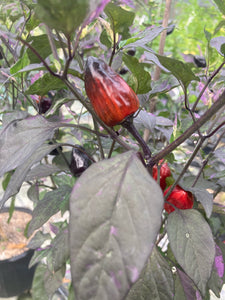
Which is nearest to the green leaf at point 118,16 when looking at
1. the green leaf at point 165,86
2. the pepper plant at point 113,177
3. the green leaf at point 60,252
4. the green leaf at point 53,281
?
the pepper plant at point 113,177

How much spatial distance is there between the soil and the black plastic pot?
0.18 ft

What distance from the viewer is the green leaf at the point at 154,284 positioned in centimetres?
37

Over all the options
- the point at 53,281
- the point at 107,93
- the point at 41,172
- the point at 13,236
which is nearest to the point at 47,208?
the point at 41,172

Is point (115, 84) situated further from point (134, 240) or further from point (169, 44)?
point (169, 44)

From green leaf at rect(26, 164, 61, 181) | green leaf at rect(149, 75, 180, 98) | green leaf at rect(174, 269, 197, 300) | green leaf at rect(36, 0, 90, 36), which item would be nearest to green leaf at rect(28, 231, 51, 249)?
green leaf at rect(26, 164, 61, 181)

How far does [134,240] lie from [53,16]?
0.17 meters

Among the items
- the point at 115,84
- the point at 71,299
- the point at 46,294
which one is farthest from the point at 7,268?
the point at 115,84

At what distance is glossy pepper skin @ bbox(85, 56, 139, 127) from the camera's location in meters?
0.30

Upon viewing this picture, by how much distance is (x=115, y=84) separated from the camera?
31cm

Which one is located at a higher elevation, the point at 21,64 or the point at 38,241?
the point at 21,64

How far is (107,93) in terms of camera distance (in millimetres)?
299

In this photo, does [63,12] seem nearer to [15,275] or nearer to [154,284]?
[154,284]

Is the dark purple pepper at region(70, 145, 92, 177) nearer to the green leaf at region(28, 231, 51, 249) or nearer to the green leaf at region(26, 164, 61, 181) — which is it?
the green leaf at region(26, 164, 61, 181)

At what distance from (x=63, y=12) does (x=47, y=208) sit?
37cm
